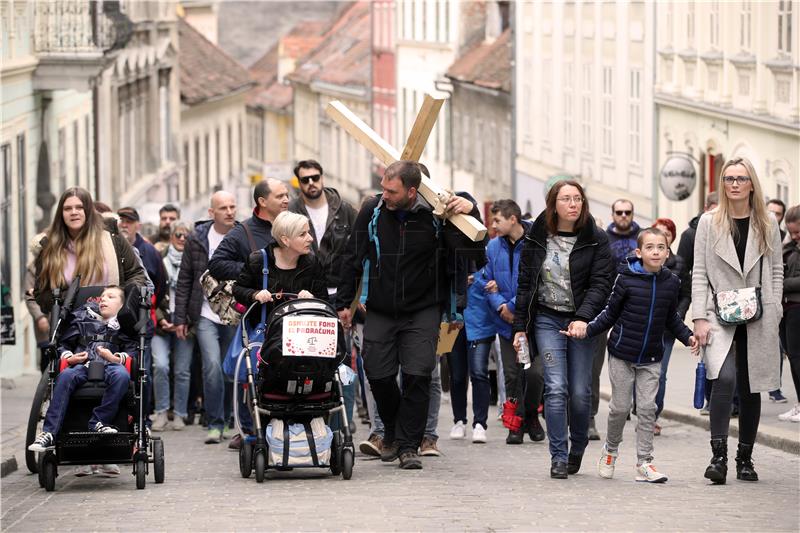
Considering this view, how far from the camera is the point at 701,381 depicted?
11.0 meters

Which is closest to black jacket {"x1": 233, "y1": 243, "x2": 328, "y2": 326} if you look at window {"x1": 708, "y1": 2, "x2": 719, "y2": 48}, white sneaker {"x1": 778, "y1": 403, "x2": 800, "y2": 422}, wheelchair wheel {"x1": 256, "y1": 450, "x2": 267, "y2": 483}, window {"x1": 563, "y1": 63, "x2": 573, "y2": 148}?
wheelchair wheel {"x1": 256, "y1": 450, "x2": 267, "y2": 483}

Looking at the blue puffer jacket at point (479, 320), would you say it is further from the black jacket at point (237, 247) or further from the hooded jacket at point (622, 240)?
the black jacket at point (237, 247)

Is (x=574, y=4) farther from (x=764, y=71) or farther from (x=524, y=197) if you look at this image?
(x=764, y=71)

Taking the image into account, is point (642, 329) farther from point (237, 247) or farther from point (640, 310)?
point (237, 247)

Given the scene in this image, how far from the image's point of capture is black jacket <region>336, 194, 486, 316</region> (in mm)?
11359

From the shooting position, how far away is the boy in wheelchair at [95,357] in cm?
1085

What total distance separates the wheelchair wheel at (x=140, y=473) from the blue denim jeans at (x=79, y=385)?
315mm

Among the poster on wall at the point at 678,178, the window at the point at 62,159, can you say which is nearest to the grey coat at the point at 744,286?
the poster on wall at the point at 678,178

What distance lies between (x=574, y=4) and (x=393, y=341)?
32.5 m

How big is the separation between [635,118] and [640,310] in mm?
27409

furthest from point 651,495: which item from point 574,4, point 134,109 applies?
point 134,109

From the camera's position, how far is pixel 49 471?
10.9 m

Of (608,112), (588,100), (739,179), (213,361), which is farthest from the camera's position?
(588,100)

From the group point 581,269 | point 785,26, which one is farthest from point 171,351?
point 785,26
